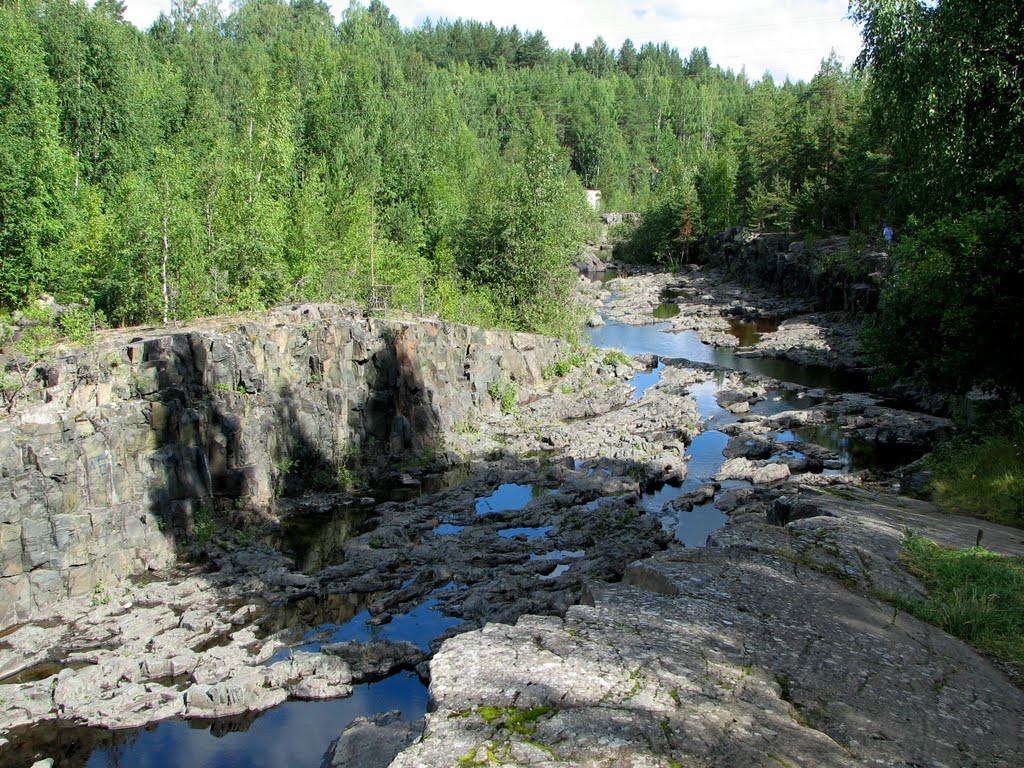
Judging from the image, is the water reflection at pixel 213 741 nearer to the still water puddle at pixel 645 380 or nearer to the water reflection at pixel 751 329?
the still water puddle at pixel 645 380

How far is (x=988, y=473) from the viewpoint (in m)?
19.0

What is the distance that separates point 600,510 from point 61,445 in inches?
607

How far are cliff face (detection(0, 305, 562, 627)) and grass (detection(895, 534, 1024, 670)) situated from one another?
62.1 ft

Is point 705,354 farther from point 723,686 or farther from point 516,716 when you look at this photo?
point 516,716

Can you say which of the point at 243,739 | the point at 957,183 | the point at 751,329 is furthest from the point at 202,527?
the point at 751,329

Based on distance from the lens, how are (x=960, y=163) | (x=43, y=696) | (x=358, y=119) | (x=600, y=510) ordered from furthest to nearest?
1. (x=358, y=119)
2. (x=600, y=510)
3. (x=960, y=163)
4. (x=43, y=696)

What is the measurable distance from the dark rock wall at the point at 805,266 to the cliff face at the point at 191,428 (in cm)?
3458

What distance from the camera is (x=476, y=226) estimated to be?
52.1 m

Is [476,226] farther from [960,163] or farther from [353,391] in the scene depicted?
[960,163]

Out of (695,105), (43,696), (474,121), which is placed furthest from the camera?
(695,105)

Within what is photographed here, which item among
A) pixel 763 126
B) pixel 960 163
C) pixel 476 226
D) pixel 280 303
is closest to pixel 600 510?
pixel 960 163

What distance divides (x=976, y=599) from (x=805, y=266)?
61.9 meters

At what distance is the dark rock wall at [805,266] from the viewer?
56.8 m

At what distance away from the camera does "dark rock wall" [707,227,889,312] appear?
56.8 metres
